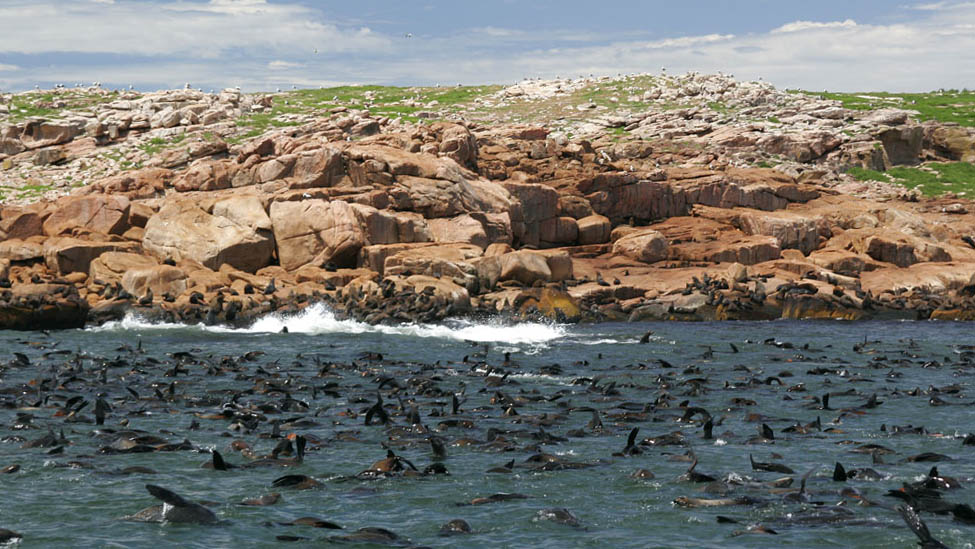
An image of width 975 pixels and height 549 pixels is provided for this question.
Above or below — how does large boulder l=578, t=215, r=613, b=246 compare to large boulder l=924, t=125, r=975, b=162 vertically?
below

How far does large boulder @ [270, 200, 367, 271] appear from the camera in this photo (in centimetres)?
5091

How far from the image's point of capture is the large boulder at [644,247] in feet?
191

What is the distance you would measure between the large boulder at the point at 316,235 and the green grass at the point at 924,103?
64832 mm

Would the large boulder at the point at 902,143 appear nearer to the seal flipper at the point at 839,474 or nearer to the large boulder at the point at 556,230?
the large boulder at the point at 556,230

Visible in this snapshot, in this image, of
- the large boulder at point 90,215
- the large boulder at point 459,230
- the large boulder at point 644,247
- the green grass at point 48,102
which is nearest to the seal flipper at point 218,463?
the large boulder at point 90,215

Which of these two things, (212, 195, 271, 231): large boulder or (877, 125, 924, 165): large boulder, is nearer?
(212, 195, 271, 231): large boulder

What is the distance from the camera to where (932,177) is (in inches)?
3302

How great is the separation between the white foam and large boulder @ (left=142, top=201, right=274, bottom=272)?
721 centimetres

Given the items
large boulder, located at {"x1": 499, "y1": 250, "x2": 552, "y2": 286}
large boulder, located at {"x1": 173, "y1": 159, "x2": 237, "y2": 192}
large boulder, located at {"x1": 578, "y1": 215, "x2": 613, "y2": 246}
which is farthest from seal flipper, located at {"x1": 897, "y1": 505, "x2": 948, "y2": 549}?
large boulder, located at {"x1": 173, "y1": 159, "x2": 237, "y2": 192}

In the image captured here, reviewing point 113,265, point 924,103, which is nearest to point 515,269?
point 113,265

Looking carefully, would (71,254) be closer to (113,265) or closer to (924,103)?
(113,265)

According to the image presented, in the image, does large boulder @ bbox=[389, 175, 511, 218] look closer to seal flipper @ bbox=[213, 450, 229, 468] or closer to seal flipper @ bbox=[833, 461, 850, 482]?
seal flipper @ bbox=[213, 450, 229, 468]

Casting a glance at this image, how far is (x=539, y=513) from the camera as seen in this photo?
45.6 ft

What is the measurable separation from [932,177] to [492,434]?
76.5 meters
